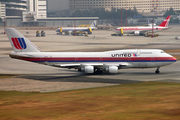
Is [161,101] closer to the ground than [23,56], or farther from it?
closer to the ground

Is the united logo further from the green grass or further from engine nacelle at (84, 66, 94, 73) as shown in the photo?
the green grass

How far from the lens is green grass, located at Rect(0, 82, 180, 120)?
2280 centimetres

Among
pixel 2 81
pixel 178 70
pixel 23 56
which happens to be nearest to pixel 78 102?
pixel 2 81

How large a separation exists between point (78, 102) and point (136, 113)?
7.30m

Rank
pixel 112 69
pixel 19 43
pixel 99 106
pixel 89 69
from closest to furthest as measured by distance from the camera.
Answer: pixel 99 106
pixel 89 69
pixel 112 69
pixel 19 43

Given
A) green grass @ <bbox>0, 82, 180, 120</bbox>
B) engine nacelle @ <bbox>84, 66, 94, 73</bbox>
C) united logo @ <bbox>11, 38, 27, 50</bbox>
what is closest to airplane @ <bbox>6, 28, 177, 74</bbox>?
engine nacelle @ <bbox>84, 66, 94, 73</bbox>

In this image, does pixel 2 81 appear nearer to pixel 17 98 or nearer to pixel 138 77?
pixel 17 98

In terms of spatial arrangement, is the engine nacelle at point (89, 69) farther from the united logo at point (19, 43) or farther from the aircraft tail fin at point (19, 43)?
the united logo at point (19, 43)

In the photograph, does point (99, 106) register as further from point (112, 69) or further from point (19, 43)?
point (19, 43)

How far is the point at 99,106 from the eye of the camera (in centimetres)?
2667

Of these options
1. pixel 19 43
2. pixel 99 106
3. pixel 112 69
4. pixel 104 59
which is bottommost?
pixel 99 106

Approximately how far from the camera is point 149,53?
51781 mm

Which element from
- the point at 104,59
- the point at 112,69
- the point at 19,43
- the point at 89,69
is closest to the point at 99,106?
the point at 89,69

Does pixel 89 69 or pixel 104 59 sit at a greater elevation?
pixel 104 59
